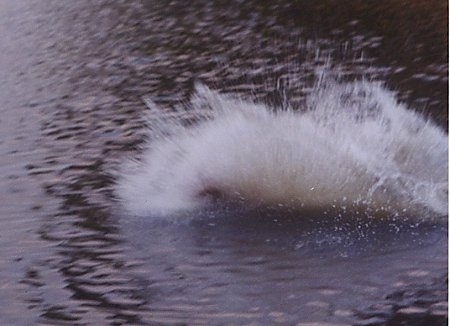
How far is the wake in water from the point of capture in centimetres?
289

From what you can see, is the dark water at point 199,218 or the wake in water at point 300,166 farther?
the wake in water at point 300,166

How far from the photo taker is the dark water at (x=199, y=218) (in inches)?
94.7

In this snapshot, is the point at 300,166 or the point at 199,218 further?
the point at 300,166

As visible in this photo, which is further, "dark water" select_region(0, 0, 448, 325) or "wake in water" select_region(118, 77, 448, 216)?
"wake in water" select_region(118, 77, 448, 216)

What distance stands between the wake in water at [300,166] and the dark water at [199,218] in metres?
0.11

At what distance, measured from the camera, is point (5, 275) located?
277 centimetres

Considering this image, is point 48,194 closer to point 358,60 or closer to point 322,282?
point 322,282

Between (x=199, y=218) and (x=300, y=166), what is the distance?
1.30 ft

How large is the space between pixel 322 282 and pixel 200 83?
2.37 metres

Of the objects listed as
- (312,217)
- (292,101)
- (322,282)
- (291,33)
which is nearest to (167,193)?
(312,217)

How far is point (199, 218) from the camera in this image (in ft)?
9.59

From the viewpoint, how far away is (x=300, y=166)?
9.98 feet

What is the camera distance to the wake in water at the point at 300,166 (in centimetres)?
289

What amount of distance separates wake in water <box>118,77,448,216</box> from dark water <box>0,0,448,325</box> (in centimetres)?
11
